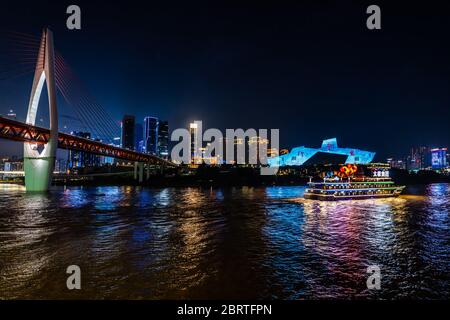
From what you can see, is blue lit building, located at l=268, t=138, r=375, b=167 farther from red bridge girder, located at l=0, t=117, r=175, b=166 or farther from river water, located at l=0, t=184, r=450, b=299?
river water, located at l=0, t=184, r=450, b=299

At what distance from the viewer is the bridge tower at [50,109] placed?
4728cm

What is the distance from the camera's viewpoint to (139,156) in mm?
90188

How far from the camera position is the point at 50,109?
158 ft

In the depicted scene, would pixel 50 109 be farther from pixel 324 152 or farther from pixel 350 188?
pixel 324 152

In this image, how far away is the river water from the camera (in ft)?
33.0

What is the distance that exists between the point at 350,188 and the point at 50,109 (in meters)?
46.7

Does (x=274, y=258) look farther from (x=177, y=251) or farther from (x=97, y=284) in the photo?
(x=97, y=284)

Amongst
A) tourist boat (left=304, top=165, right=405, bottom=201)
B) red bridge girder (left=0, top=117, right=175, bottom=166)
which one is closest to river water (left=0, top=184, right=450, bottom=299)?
tourist boat (left=304, top=165, right=405, bottom=201)

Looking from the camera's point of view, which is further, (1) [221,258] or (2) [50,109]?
(2) [50,109]

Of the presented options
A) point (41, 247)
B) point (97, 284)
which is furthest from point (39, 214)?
point (97, 284)

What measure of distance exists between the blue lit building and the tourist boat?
11724 cm

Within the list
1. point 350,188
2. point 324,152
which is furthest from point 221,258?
point 324,152

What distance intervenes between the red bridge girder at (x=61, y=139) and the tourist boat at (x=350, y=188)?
1604 inches
